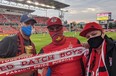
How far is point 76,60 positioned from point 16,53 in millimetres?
1253

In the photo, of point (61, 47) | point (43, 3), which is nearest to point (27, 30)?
point (61, 47)

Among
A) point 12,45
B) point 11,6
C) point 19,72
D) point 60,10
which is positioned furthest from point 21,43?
point 60,10

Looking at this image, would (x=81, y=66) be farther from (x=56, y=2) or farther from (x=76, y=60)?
(x=56, y=2)

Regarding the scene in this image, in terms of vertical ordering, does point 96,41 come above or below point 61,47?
above

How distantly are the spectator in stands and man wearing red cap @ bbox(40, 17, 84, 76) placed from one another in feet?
1.86

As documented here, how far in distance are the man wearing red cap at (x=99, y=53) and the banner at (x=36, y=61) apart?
43 cm

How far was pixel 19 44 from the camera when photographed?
475 centimetres

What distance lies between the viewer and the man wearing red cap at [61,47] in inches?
150

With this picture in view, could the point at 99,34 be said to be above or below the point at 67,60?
above

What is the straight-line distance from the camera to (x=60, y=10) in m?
91.3

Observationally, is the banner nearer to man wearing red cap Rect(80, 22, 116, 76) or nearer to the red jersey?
the red jersey

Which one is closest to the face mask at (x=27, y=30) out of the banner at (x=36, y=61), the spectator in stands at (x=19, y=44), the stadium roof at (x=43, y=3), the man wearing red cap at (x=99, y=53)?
the spectator in stands at (x=19, y=44)

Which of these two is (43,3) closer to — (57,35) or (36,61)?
(57,35)

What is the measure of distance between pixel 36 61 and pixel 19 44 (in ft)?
3.63
